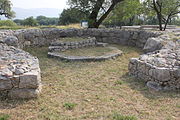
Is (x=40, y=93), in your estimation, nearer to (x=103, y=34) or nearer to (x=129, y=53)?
(x=129, y=53)

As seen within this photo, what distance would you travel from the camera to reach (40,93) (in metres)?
4.15

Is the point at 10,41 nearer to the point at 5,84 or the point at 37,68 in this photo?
the point at 37,68

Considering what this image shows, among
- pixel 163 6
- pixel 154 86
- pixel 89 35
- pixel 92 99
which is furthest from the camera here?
pixel 163 6

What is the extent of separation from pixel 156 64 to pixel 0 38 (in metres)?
5.75

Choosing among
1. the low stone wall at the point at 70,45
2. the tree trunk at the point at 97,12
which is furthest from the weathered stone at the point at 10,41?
the tree trunk at the point at 97,12

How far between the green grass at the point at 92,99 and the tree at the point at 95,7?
22.0ft

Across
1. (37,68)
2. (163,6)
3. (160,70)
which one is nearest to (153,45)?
(160,70)

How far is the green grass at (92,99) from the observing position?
3410 millimetres

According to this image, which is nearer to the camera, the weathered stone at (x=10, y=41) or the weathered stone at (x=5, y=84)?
the weathered stone at (x=5, y=84)

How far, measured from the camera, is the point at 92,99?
13.2 feet

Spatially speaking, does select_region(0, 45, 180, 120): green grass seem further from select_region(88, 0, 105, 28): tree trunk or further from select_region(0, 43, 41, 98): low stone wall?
select_region(88, 0, 105, 28): tree trunk

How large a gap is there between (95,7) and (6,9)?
53.0 ft

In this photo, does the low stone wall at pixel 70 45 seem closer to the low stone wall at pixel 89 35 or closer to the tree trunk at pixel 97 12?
the low stone wall at pixel 89 35

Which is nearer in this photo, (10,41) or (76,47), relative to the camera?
(10,41)
